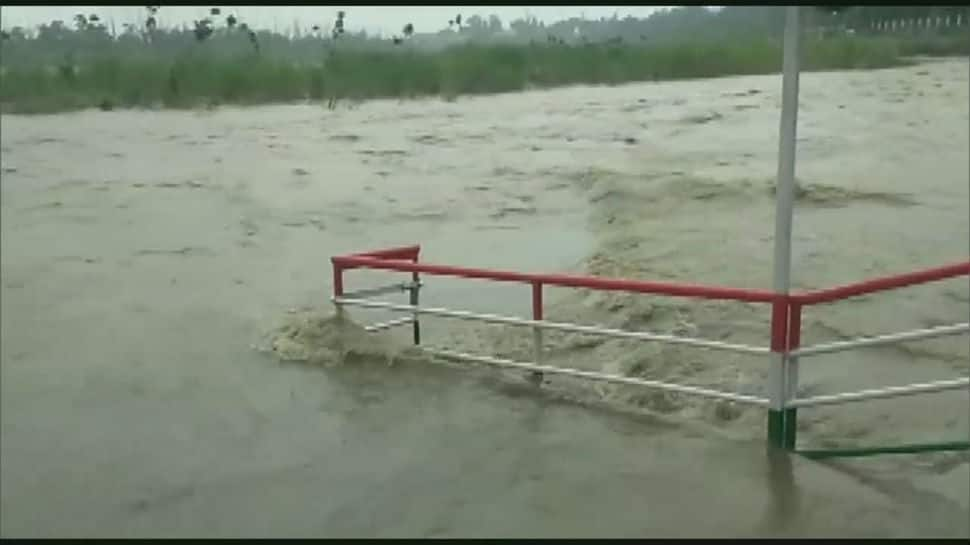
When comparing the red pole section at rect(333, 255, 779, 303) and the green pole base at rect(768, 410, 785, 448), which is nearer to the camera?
the red pole section at rect(333, 255, 779, 303)

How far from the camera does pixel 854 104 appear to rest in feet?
72.4

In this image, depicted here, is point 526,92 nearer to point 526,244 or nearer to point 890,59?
point 890,59

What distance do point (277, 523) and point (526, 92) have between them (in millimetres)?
24703

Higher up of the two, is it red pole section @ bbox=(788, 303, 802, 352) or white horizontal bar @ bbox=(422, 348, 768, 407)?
red pole section @ bbox=(788, 303, 802, 352)

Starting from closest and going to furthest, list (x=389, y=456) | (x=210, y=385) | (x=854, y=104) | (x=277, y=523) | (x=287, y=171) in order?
1. (x=277, y=523)
2. (x=389, y=456)
3. (x=210, y=385)
4. (x=287, y=171)
5. (x=854, y=104)

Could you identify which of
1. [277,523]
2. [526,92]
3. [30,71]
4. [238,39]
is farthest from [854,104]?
[277,523]

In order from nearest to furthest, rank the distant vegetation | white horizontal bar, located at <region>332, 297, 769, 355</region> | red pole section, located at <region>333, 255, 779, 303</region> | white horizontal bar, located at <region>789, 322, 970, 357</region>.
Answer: white horizontal bar, located at <region>789, 322, 970, 357</region>
red pole section, located at <region>333, 255, 779, 303</region>
white horizontal bar, located at <region>332, 297, 769, 355</region>
the distant vegetation

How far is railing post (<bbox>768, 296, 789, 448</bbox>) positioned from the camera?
159 inches

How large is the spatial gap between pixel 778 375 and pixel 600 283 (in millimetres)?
812

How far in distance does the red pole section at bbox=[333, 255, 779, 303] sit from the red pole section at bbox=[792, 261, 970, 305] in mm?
137

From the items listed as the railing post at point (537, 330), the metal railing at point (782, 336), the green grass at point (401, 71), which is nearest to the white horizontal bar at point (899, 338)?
the metal railing at point (782, 336)

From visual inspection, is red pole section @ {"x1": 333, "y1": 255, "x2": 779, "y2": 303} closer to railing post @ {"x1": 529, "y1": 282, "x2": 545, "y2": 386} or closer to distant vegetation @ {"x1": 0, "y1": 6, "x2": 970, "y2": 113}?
railing post @ {"x1": 529, "y1": 282, "x2": 545, "y2": 386}

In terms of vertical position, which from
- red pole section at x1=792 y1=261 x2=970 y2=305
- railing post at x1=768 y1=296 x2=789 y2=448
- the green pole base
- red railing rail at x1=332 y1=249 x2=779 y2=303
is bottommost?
the green pole base

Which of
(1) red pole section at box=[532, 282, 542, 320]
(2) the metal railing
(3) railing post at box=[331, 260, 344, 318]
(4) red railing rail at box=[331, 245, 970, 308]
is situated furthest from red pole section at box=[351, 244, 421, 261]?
(1) red pole section at box=[532, 282, 542, 320]
